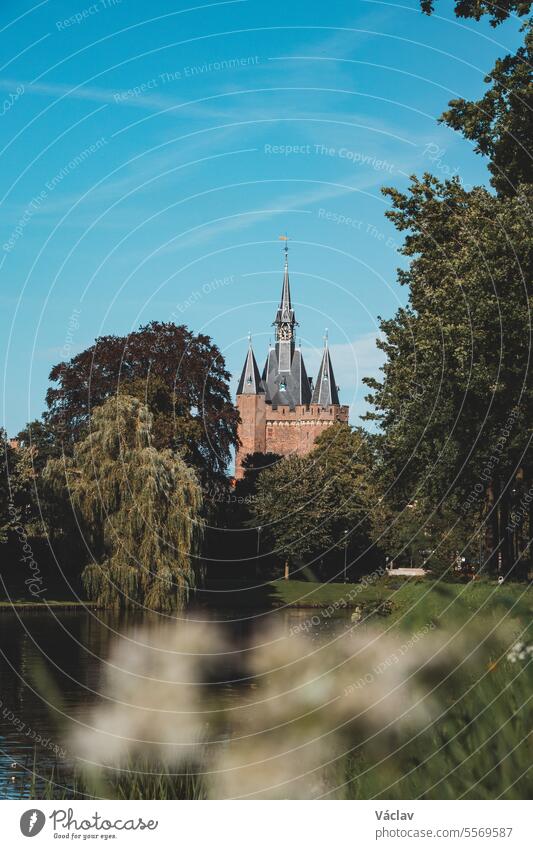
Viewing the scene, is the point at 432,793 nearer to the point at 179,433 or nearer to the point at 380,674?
the point at 380,674

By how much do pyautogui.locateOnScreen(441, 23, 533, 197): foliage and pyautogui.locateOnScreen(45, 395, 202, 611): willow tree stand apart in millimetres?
27406

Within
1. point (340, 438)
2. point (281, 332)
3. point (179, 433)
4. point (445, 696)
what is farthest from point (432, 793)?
point (281, 332)

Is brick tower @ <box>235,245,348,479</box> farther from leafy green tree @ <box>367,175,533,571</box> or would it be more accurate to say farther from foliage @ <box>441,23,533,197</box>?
foliage @ <box>441,23,533,197</box>

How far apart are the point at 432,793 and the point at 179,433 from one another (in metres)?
51.0

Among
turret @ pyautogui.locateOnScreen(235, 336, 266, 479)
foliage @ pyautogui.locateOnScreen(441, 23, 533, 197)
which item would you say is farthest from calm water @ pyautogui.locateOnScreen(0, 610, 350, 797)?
turret @ pyautogui.locateOnScreen(235, 336, 266, 479)

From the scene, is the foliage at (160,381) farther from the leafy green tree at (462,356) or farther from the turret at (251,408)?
the turret at (251,408)

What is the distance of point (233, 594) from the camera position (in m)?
61.9

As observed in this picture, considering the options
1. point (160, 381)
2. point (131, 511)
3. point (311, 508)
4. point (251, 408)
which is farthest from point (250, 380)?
point (131, 511)

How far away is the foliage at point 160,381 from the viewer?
59750mm

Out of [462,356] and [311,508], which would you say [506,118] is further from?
[311,508]

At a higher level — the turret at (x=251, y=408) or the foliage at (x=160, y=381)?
the turret at (x=251, y=408)
